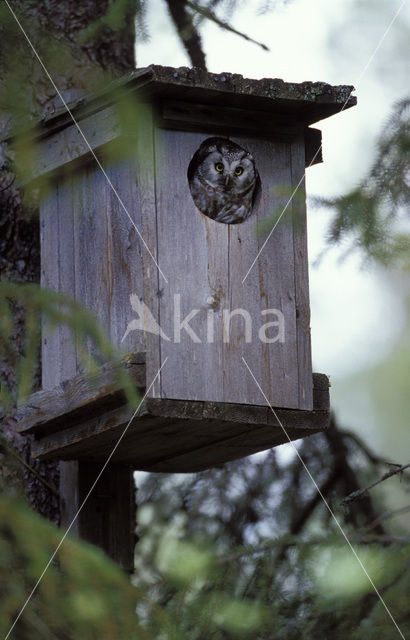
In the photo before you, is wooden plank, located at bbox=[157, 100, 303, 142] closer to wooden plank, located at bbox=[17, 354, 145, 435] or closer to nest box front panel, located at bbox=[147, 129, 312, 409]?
nest box front panel, located at bbox=[147, 129, 312, 409]

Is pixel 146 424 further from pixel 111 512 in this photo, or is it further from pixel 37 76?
pixel 37 76

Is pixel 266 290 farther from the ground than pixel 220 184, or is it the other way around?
pixel 220 184

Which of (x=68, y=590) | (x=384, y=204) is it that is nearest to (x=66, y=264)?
(x=384, y=204)

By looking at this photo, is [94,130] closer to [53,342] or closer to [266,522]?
[53,342]

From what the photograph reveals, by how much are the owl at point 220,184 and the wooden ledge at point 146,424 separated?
554 mm

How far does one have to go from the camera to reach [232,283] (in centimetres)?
359

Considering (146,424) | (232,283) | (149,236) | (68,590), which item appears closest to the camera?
(68,590)

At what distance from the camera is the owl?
3.68m

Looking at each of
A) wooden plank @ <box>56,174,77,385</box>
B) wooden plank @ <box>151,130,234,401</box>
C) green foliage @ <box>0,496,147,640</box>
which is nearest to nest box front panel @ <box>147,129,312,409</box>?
wooden plank @ <box>151,130,234,401</box>

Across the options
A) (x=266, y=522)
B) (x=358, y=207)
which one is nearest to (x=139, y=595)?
(x=358, y=207)

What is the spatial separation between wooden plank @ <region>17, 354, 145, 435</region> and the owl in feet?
1.94

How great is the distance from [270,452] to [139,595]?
2.33 metres

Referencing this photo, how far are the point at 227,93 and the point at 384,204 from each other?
1.79 ft

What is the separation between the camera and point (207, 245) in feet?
11.8
